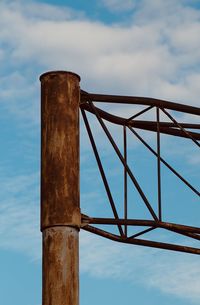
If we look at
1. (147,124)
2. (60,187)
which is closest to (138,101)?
(147,124)

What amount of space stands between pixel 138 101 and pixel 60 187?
2.57 metres

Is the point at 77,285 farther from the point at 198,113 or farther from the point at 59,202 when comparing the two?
the point at 198,113

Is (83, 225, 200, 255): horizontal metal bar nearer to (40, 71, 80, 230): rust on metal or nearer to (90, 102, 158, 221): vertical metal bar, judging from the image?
(90, 102, 158, 221): vertical metal bar

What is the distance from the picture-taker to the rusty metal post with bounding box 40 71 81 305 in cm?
1300

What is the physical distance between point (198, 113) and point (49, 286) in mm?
4525

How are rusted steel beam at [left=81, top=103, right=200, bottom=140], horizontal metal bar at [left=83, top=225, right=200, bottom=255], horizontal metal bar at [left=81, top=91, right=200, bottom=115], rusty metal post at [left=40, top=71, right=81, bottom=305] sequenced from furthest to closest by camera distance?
rusted steel beam at [left=81, top=103, right=200, bottom=140]
horizontal metal bar at [left=81, top=91, right=200, bottom=115]
horizontal metal bar at [left=83, top=225, right=200, bottom=255]
rusty metal post at [left=40, top=71, right=81, bottom=305]

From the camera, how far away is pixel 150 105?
50.6 feet

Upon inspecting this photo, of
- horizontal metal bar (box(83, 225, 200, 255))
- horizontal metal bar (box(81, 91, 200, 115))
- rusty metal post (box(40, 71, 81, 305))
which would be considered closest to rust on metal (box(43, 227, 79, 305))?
rusty metal post (box(40, 71, 81, 305))

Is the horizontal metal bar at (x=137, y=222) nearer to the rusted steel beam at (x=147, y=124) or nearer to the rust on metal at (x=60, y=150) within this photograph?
the rust on metal at (x=60, y=150)

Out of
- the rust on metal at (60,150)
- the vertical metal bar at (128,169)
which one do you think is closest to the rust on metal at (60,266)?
the rust on metal at (60,150)

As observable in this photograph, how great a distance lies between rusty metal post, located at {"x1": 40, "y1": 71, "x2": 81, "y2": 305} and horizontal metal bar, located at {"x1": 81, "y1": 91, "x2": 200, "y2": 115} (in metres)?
0.82

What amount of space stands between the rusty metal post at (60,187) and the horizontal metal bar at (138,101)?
82 cm

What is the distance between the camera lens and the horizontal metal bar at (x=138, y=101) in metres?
14.8

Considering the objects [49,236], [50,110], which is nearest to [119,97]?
[50,110]
